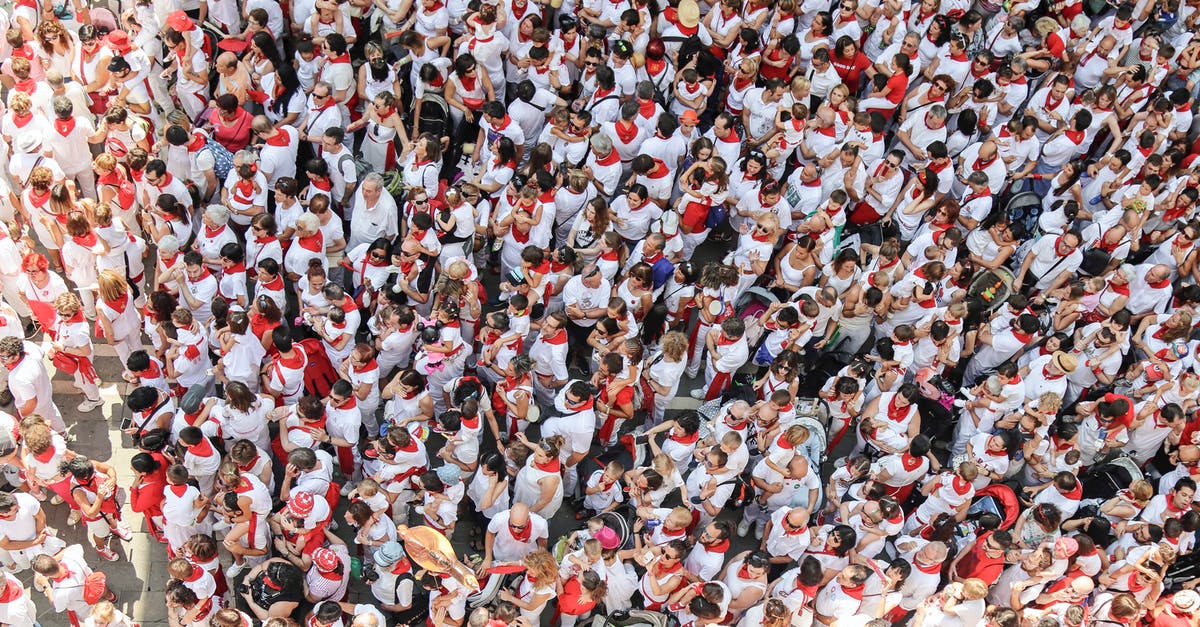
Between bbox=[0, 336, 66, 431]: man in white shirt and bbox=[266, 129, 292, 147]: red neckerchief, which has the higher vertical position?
bbox=[266, 129, 292, 147]: red neckerchief

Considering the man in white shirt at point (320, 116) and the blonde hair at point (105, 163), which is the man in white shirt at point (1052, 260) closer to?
the man in white shirt at point (320, 116)

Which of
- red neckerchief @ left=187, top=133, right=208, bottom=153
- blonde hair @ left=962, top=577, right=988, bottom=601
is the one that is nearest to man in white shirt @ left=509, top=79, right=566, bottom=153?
red neckerchief @ left=187, top=133, right=208, bottom=153

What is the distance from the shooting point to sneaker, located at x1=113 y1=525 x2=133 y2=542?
10.5 meters

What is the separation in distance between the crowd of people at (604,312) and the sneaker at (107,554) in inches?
4.0

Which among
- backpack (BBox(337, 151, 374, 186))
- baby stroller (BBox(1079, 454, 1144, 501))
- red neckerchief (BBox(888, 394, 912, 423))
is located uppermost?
backpack (BBox(337, 151, 374, 186))

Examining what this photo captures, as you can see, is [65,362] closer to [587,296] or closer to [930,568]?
[587,296]

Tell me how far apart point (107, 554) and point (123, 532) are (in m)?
0.25

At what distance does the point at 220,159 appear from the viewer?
12.1m

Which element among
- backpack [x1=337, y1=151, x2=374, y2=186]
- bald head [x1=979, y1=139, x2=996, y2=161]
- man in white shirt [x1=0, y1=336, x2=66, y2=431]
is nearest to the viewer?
man in white shirt [x1=0, y1=336, x2=66, y2=431]

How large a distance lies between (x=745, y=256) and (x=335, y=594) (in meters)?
5.68

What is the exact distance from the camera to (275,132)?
1201 centimetres

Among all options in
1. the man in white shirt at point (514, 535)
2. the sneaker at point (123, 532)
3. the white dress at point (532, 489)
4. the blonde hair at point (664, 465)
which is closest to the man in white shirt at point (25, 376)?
the sneaker at point (123, 532)

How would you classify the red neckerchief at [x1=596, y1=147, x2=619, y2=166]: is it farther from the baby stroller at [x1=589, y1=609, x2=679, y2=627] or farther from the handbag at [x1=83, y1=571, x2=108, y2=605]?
the handbag at [x1=83, y1=571, x2=108, y2=605]

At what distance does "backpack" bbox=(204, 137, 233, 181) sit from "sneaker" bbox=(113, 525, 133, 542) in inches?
157
